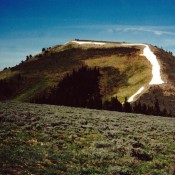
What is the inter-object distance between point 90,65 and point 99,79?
723 inches

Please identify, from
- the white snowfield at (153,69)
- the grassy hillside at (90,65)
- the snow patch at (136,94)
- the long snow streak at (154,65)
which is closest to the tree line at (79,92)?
the grassy hillside at (90,65)

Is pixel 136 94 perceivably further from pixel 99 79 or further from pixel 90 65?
pixel 90 65

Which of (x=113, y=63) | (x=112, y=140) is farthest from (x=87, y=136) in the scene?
(x=113, y=63)

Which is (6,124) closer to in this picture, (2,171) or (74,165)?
(74,165)

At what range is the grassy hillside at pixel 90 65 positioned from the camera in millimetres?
112163

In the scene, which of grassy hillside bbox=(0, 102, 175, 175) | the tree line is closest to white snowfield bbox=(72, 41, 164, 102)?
the tree line

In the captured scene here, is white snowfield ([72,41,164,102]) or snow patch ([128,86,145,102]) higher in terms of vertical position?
white snowfield ([72,41,164,102])

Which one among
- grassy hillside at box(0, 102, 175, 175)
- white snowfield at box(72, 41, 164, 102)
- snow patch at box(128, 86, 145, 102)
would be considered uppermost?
white snowfield at box(72, 41, 164, 102)

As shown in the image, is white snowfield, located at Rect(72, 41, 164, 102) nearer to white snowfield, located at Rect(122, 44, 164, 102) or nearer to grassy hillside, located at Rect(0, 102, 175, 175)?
white snowfield, located at Rect(122, 44, 164, 102)

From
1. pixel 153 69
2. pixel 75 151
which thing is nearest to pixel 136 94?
pixel 153 69

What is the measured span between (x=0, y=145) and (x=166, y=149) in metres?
12.8

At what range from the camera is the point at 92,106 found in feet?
291

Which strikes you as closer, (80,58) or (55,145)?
(55,145)

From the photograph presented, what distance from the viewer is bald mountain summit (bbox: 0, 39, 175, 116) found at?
88188 millimetres
